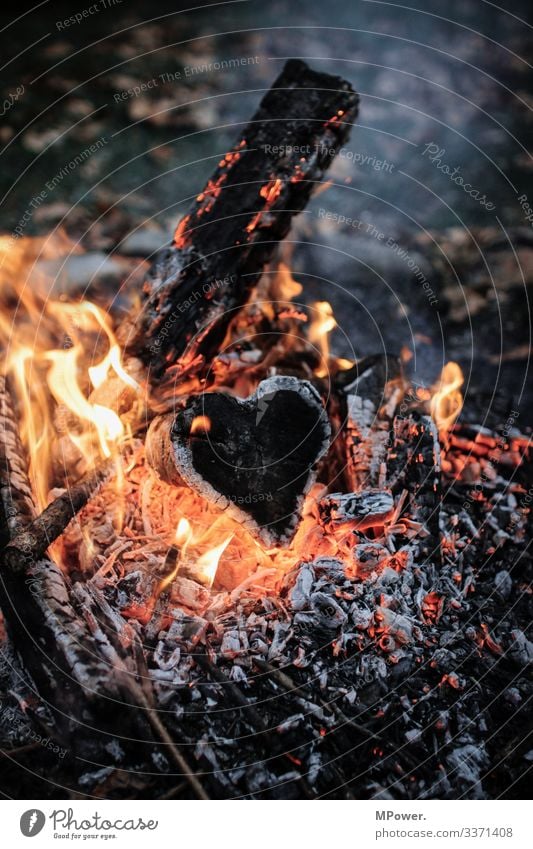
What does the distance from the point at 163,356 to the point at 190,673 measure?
4.95 feet

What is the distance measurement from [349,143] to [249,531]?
4036mm

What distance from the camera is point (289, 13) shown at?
203 inches

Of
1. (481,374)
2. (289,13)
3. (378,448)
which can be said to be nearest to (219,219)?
(378,448)

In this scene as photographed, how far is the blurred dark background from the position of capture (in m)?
4.04

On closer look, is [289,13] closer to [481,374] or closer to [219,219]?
[219,219]

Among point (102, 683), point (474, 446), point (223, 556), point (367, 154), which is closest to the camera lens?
point (102, 683)

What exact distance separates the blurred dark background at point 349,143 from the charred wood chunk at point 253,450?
4.98 ft

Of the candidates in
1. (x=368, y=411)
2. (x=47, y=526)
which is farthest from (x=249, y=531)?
(x=368, y=411)

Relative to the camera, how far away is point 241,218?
2.79 metres
